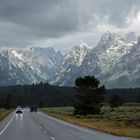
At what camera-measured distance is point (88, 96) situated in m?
95.9

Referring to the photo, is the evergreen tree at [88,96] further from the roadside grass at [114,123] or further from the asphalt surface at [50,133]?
the asphalt surface at [50,133]

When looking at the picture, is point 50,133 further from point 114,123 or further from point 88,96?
point 88,96

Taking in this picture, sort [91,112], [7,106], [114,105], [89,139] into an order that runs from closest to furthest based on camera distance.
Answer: [89,139], [91,112], [114,105], [7,106]

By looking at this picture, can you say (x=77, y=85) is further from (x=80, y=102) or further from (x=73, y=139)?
(x=73, y=139)

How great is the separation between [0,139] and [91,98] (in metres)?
66.4

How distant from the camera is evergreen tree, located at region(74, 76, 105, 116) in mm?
94062

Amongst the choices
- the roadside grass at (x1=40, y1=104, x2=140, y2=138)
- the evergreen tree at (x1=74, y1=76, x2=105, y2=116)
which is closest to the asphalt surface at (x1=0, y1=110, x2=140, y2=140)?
the roadside grass at (x1=40, y1=104, x2=140, y2=138)

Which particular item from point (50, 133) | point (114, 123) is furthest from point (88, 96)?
point (50, 133)

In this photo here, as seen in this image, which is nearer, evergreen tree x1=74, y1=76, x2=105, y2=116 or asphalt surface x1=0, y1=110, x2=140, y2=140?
asphalt surface x1=0, y1=110, x2=140, y2=140

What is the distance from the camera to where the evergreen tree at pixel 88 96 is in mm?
94062

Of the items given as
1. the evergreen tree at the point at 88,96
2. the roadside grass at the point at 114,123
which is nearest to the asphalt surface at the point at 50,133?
the roadside grass at the point at 114,123

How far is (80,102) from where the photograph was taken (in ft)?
314

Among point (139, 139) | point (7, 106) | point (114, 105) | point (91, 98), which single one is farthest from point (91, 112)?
point (7, 106)

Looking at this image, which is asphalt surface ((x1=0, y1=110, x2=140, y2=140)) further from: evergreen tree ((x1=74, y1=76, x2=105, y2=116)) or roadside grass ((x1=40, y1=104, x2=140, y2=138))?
evergreen tree ((x1=74, y1=76, x2=105, y2=116))
